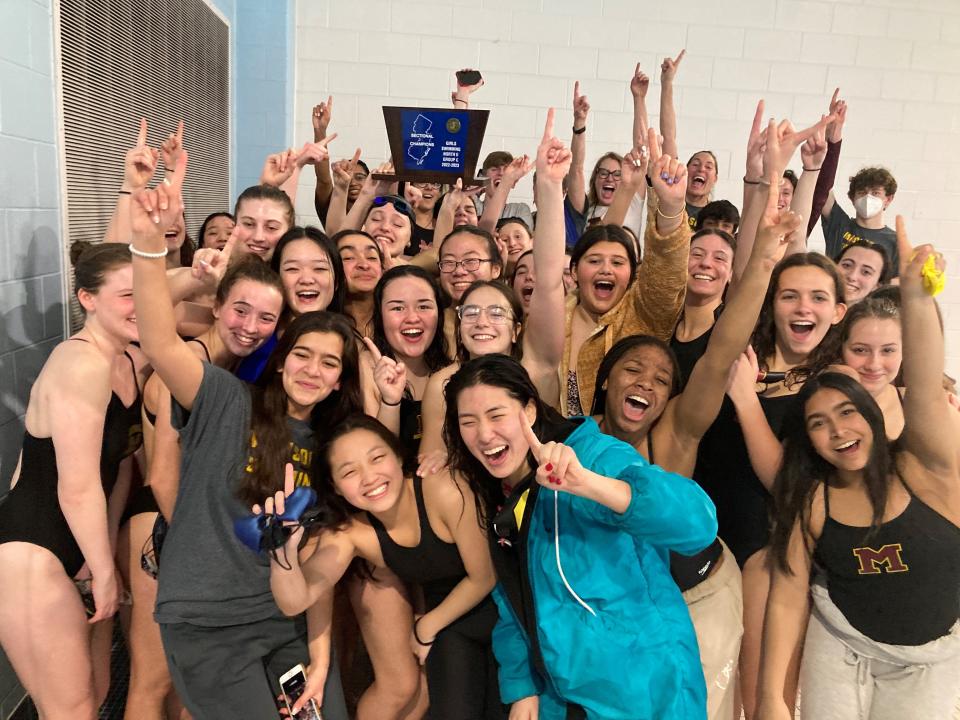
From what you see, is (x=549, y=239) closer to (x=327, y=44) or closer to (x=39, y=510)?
(x=39, y=510)

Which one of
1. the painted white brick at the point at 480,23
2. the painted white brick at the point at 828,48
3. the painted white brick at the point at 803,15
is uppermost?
the painted white brick at the point at 803,15

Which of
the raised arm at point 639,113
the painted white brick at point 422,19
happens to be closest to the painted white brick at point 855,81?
the raised arm at point 639,113

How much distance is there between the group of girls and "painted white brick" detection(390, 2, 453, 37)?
3.84m

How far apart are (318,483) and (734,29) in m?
5.66

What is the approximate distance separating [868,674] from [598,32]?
17.4ft

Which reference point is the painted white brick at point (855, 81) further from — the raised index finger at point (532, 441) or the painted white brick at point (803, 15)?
the raised index finger at point (532, 441)

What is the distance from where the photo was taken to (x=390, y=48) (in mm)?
5570

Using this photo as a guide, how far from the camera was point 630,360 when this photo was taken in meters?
2.18

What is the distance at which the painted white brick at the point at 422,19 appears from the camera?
5.53 meters

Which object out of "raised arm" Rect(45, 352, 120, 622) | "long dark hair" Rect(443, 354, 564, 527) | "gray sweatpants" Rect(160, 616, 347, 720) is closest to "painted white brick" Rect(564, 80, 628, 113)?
"long dark hair" Rect(443, 354, 564, 527)

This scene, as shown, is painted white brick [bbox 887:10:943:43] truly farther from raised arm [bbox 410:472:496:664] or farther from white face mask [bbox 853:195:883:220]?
raised arm [bbox 410:472:496:664]

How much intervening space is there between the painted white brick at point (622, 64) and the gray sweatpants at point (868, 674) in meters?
4.89

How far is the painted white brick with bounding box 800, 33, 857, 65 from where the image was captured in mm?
5820

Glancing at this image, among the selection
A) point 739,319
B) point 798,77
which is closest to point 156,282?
point 739,319
